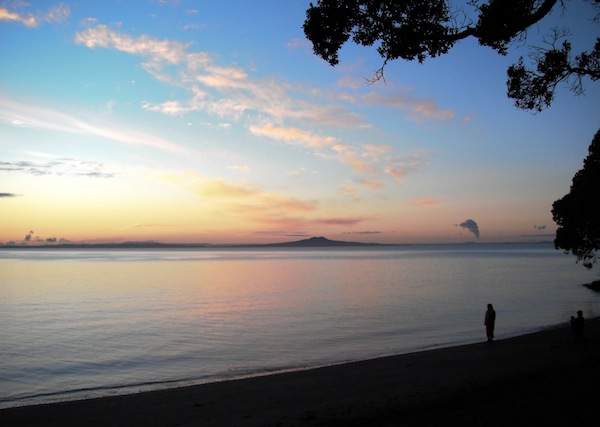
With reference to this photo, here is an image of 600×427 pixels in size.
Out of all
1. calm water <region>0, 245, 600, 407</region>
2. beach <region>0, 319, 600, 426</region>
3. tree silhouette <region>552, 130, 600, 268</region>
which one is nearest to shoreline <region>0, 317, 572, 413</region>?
calm water <region>0, 245, 600, 407</region>

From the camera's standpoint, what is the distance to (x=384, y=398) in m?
14.4

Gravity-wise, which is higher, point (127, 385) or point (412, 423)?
point (412, 423)

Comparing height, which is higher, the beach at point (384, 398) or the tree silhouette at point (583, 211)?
the tree silhouette at point (583, 211)

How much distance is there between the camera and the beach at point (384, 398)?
463 inches

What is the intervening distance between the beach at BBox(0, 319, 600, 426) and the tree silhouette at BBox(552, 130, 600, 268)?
22.1 metres

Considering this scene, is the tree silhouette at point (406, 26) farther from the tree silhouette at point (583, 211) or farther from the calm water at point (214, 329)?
the tree silhouette at point (583, 211)

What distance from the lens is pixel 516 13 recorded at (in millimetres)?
10672

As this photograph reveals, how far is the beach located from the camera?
11.8 m

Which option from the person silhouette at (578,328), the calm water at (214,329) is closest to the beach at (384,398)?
the person silhouette at (578,328)

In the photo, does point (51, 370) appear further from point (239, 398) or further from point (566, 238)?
point (566, 238)

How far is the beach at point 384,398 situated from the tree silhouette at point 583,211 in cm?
2213

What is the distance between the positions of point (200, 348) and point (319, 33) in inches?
878

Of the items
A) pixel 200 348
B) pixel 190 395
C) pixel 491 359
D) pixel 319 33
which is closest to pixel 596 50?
pixel 319 33

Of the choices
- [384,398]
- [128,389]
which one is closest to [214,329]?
[128,389]
